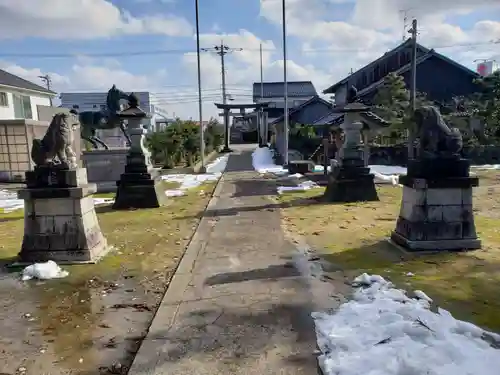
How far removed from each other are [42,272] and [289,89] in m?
54.2

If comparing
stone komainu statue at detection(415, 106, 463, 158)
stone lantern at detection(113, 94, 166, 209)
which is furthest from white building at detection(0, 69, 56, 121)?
stone komainu statue at detection(415, 106, 463, 158)

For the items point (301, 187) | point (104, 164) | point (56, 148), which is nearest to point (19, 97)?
point (104, 164)

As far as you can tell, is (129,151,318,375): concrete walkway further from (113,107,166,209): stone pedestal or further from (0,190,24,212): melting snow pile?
(0,190,24,212): melting snow pile

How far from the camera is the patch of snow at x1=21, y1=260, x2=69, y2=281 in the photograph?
520 cm

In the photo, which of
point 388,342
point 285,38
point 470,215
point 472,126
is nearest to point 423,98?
point 472,126

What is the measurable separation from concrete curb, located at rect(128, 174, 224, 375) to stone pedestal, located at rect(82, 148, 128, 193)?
10002 millimetres

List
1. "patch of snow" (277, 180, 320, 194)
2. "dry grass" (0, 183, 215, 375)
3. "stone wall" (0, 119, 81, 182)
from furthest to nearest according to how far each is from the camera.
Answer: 1. "stone wall" (0, 119, 81, 182)
2. "patch of snow" (277, 180, 320, 194)
3. "dry grass" (0, 183, 215, 375)

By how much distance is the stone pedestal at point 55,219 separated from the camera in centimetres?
577

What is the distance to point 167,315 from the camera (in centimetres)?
390

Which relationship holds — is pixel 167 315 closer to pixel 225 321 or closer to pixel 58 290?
pixel 225 321

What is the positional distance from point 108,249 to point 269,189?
7876mm

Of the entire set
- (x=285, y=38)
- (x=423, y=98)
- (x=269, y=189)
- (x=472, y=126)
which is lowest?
(x=269, y=189)

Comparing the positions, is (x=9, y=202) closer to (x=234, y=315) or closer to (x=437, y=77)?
(x=234, y=315)

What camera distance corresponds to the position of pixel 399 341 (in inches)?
124
